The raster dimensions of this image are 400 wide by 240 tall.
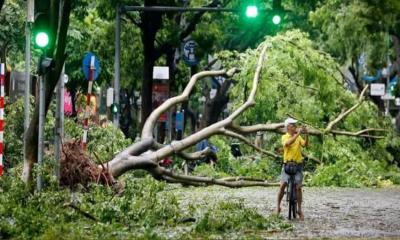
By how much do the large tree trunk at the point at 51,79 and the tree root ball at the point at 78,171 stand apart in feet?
5.40

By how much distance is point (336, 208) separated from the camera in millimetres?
A: 18078

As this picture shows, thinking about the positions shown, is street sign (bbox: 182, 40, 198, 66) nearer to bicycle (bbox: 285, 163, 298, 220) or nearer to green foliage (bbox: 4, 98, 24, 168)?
green foliage (bbox: 4, 98, 24, 168)

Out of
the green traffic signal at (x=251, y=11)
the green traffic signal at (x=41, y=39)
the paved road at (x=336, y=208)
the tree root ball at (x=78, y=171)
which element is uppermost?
the green traffic signal at (x=251, y=11)

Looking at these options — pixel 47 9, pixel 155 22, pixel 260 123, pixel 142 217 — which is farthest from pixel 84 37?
pixel 142 217

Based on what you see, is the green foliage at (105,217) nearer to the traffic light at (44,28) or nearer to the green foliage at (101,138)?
the traffic light at (44,28)

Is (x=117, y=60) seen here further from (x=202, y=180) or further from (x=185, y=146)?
(x=202, y=180)

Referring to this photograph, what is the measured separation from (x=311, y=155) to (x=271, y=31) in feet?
63.6

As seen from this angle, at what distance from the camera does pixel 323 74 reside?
25906 millimetres

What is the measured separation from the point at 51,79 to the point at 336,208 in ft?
20.5

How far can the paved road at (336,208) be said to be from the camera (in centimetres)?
1402

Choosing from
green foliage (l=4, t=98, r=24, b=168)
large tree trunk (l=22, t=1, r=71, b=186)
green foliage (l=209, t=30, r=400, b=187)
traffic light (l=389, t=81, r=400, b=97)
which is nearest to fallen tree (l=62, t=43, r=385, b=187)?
green foliage (l=209, t=30, r=400, b=187)

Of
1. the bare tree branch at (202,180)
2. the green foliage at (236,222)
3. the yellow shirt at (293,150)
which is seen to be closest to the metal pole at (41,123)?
the green foliage at (236,222)

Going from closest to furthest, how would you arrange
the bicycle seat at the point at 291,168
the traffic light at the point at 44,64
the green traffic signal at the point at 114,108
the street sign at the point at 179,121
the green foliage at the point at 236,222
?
the green foliage at the point at 236,222, the traffic light at the point at 44,64, the bicycle seat at the point at 291,168, the green traffic signal at the point at 114,108, the street sign at the point at 179,121

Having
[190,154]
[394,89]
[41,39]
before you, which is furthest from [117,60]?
[394,89]
